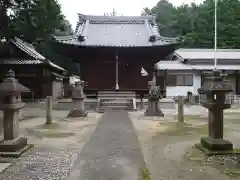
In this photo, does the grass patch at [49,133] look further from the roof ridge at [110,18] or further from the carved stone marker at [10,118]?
the roof ridge at [110,18]

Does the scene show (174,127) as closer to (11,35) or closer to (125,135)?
(125,135)

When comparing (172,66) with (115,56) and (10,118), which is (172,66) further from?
(10,118)

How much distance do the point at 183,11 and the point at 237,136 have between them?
5066cm

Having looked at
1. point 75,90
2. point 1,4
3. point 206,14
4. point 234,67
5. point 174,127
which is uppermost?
point 206,14

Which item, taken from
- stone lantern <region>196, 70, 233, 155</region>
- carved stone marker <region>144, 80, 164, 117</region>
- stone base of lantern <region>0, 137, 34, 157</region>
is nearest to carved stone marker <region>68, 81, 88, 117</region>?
carved stone marker <region>144, 80, 164, 117</region>

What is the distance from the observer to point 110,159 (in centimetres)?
691

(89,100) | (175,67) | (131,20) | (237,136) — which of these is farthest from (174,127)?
(175,67)

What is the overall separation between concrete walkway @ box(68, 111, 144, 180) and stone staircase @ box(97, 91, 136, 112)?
35.1ft

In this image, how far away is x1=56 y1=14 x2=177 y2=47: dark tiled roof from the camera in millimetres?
24188

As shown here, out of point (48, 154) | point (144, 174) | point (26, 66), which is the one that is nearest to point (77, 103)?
point (48, 154)

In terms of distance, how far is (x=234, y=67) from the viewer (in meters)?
34.8

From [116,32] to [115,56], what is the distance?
3759mm

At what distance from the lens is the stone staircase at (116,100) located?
21.1 m

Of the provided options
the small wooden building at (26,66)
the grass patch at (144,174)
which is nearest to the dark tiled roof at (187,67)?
the small wooden building at (26,66)
